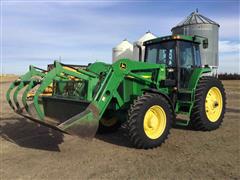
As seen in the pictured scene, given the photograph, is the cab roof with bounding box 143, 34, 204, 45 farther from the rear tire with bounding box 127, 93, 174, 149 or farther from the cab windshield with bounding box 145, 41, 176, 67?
the rear tire with bounding box 127, 93, 174, 149

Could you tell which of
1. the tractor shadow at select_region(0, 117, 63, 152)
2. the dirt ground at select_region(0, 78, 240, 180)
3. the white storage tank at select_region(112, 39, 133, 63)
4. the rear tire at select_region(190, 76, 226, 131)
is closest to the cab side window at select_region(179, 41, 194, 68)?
the rear tire at select_region(190, 76, 226, 131)

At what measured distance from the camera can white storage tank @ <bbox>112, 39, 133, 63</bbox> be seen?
71.5 feet

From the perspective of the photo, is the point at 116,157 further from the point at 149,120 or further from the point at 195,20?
the point at 195,20

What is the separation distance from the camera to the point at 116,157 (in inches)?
213

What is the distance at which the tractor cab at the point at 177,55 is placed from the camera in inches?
290

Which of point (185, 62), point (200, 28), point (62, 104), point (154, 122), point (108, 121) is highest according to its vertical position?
point (200, 28)

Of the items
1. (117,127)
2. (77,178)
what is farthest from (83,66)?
(77,178)

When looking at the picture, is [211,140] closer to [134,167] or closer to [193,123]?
[193,123]

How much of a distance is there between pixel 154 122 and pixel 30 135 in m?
3.16

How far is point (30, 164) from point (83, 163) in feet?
2.95

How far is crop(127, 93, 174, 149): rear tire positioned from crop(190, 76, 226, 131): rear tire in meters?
1.28

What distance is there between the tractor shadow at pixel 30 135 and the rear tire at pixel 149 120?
1611 mm

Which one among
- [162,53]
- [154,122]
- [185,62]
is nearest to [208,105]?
[185,62]

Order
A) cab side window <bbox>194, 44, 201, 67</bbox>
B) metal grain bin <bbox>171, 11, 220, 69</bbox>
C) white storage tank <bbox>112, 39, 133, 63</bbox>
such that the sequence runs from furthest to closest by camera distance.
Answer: white storage tank <bbox>112, 39, 133, 63</bbox> < metal grain bin <bbox>171, 11, 220, 69</bbox> < cab side window <bbox>194, 44, 201, 67</bbox>
